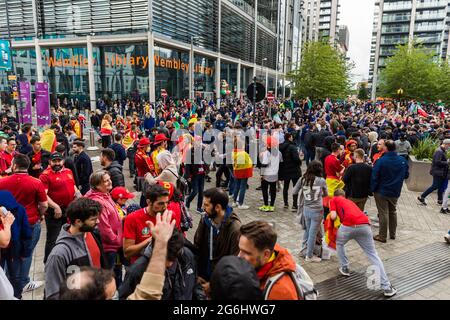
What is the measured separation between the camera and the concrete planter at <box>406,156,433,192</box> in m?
10.6

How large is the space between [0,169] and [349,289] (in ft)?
21.4

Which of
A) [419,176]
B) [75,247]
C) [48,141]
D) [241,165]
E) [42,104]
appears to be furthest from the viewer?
[42,104]

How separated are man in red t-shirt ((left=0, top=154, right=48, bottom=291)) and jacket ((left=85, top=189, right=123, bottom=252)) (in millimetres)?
1100

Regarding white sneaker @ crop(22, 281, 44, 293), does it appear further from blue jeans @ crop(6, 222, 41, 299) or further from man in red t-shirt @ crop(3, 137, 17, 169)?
man in red t-shirt @ crop(3, 137, 17, 169)

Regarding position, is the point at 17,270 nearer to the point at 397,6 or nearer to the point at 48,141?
the point at 48,141

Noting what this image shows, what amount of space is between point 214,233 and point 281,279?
1307 mm

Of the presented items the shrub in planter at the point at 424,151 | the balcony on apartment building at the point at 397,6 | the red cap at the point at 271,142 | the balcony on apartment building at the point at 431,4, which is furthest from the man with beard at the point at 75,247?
the balcony on apartment building at the point at 431,4

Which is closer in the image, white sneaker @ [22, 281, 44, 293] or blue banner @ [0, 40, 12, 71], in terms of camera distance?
white sneaker @ [22, 281, 44, 293]

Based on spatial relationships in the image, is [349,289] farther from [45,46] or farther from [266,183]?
[45,46]

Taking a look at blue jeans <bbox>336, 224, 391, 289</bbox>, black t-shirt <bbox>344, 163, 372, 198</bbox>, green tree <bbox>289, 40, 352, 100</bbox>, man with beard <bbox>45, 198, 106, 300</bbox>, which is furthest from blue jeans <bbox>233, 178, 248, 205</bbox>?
green tree <bbox>289, 40, 352, 100</bbox>

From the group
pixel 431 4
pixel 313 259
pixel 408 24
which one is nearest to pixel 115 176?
pixel 313 259

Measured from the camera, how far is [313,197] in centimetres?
→ 570

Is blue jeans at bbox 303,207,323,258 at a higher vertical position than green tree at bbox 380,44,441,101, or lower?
lower
